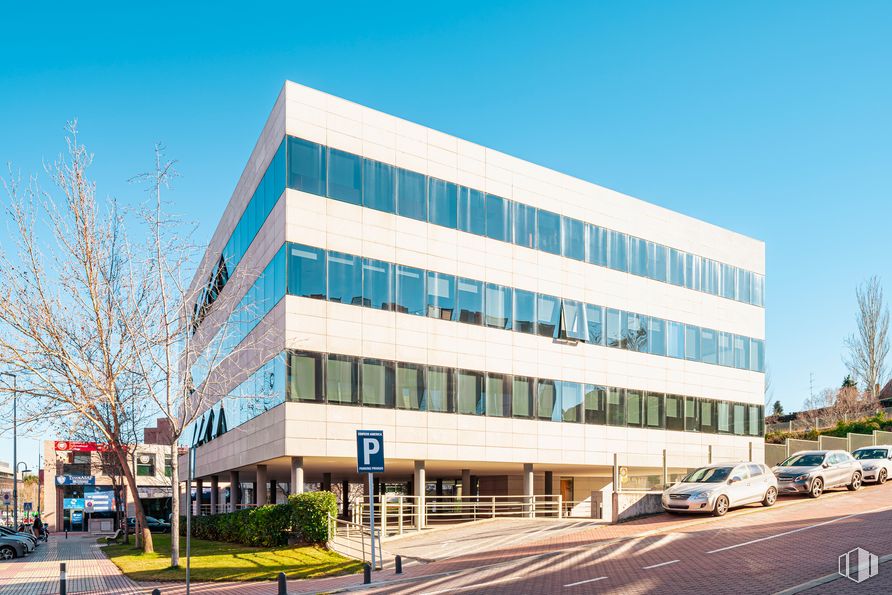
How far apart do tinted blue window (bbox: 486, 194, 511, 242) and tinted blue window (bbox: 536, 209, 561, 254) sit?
1893 millimetres

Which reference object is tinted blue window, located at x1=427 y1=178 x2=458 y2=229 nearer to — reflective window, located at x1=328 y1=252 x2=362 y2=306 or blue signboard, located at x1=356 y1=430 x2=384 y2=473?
reflective window, located at x1=328 y1=252 x2=362 y2=306

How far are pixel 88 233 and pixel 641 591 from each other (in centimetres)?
2007

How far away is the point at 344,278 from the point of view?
31.1 meters

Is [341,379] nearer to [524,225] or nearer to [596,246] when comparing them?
[524,225]

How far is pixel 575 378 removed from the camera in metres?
38.8

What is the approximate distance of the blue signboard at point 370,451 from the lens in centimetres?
2047

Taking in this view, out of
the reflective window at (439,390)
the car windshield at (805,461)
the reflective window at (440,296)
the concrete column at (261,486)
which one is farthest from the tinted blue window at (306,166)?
the car windshield at (805,461)

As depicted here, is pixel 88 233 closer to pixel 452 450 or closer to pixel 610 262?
pixel 452 450

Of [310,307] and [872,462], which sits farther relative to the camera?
[872,462]

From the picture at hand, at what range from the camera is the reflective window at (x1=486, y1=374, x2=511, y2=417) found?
35250 mm

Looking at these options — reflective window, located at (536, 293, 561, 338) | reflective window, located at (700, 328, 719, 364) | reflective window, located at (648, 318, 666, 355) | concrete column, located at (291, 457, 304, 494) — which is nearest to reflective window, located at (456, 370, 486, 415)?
reflective window, located at (536, 293, 561, 338)

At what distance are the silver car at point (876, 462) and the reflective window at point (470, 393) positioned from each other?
50.5 ft

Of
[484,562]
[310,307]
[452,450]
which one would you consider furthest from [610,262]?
[484,562]

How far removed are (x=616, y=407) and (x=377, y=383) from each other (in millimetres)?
14226
